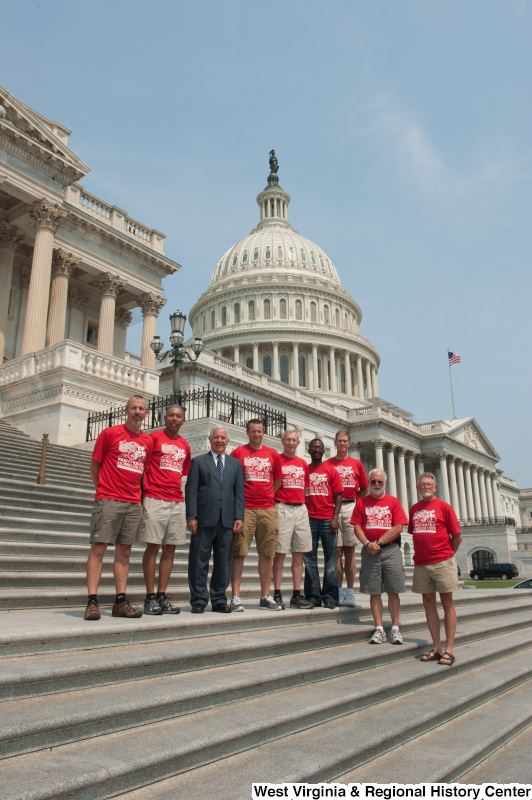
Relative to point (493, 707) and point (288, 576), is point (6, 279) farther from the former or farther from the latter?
point (493, 707)

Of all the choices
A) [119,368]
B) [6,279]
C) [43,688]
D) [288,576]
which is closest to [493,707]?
[43,688]

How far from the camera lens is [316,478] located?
27.1ft

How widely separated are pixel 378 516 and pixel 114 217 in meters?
24.9

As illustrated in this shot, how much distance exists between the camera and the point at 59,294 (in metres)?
25.8

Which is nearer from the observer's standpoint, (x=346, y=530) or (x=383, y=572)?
(x=383, y=572)

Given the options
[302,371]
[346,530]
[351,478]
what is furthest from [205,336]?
[346,530]

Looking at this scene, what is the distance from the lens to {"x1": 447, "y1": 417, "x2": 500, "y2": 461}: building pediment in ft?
236

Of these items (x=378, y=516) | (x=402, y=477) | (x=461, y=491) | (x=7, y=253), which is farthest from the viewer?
(x=461, y=491)

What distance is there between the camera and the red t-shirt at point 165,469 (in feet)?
21.8

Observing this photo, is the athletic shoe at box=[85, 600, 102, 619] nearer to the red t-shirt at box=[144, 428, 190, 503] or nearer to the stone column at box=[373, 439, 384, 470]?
the red t-shirt at box=[144, 428, 190, 503]

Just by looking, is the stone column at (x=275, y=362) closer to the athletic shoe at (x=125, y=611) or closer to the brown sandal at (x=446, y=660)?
the brown sandal at (x=446, y=660)

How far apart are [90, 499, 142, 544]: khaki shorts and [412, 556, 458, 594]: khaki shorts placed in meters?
3.18

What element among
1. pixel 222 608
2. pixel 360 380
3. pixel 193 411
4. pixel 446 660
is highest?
pixel 360 380

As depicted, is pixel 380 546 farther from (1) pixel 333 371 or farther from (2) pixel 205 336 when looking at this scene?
(2) pixel 205 336
